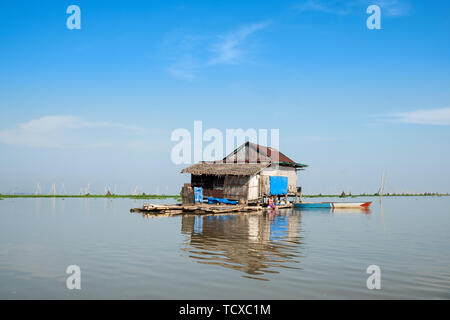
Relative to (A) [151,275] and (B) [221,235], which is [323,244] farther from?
(A) [151,275]

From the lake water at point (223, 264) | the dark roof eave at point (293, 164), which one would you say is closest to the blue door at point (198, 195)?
the dark roof eave at point (293, 164)

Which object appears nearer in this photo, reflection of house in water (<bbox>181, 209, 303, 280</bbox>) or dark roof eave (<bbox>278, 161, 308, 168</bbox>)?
reflection of house in water (<bbox>181, 209, 303, 280</bbox>)

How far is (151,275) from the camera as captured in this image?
876 cm

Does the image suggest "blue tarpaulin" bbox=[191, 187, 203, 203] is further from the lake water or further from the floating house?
the lake water

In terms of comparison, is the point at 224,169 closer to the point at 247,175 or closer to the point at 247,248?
the point at 247,175

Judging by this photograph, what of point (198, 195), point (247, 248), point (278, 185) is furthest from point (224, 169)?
point (247, 248)

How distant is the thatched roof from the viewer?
104 ft

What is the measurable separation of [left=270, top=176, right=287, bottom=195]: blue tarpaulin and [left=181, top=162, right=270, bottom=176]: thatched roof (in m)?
2.84

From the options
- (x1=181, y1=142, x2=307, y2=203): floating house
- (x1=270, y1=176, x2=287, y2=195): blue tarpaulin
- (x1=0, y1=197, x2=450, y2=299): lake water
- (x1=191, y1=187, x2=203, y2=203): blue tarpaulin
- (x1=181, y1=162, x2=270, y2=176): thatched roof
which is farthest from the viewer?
(x1=270, y1=176, x2=287, y2=195): blue tarpaulin

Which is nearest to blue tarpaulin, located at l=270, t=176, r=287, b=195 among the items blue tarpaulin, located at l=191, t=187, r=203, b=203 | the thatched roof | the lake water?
the thatched roof

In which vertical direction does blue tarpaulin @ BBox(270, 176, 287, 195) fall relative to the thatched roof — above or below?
below

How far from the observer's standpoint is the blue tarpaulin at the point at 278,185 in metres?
36.2

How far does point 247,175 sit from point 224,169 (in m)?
2.17
